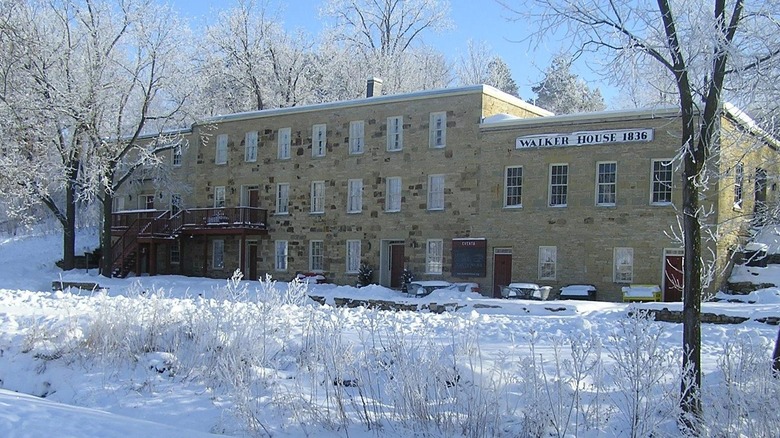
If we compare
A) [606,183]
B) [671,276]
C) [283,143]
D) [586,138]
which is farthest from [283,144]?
[671,276]

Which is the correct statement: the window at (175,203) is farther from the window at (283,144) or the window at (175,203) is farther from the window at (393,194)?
the window at (393,194)

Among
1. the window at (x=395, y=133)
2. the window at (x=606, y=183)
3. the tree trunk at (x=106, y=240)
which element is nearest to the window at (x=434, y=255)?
the window at (x=395, y=133)

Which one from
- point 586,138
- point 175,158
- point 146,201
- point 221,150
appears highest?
point 221,150

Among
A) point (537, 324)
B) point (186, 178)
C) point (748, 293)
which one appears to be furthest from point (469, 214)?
point (186, 178)

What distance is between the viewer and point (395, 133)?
32719mm

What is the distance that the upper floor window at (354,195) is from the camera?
3388cm

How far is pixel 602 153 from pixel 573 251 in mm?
3570

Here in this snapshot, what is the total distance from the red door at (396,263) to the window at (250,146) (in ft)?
29.7

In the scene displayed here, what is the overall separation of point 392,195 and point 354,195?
2029 mm

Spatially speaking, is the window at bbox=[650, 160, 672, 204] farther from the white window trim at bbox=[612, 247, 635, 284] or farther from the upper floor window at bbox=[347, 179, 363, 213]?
→ the upper floor window at bbox=[347, 179, 363, 213]

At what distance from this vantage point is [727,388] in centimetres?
775

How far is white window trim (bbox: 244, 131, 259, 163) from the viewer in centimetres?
3750

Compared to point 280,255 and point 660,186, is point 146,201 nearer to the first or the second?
point 280,255

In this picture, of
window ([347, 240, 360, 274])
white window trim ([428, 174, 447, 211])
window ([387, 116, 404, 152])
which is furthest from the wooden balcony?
white window trim ([428, 174, 447, 211])
